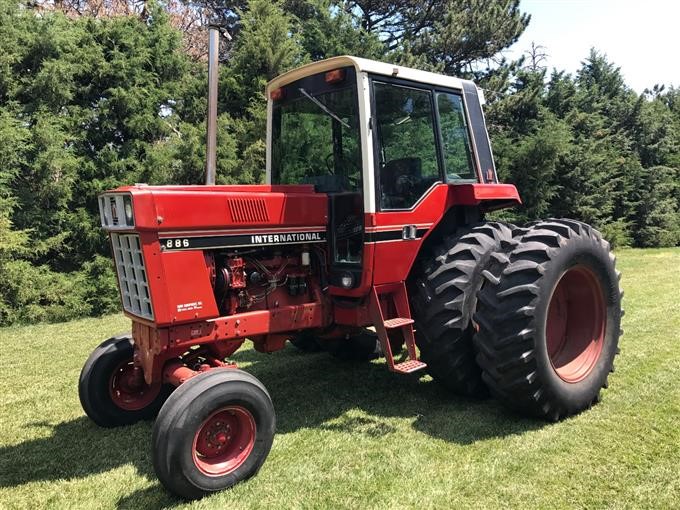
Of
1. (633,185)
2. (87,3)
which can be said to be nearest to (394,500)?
(87,3)

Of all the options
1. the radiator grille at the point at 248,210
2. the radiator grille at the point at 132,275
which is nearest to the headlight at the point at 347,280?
the radiator grille at the point at 248,210

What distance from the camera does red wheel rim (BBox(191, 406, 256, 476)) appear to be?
3.20 m

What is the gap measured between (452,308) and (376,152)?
124 cm

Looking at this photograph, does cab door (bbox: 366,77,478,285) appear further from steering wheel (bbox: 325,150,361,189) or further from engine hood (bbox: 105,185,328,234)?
engine hood (bbox: 105,185,328,234)

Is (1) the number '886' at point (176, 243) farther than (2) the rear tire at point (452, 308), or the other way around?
(2) the rear tire at point (452, 308)

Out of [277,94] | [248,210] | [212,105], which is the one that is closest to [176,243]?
[248,210]

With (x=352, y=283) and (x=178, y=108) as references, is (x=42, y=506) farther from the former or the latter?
(x=178, y=108)

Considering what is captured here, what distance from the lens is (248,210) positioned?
3.78 meters

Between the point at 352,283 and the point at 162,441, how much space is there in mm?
1691

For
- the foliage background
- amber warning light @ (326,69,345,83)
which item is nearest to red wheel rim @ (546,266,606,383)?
amber warning light @ (326,69,345,83)

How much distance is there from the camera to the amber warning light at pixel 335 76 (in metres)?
3.98

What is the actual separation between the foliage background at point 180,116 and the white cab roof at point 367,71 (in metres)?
6.44

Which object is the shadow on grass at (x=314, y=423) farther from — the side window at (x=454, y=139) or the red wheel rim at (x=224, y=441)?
the side window at (x=454, y=139)

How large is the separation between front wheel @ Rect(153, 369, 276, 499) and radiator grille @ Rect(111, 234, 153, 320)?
68 cm
